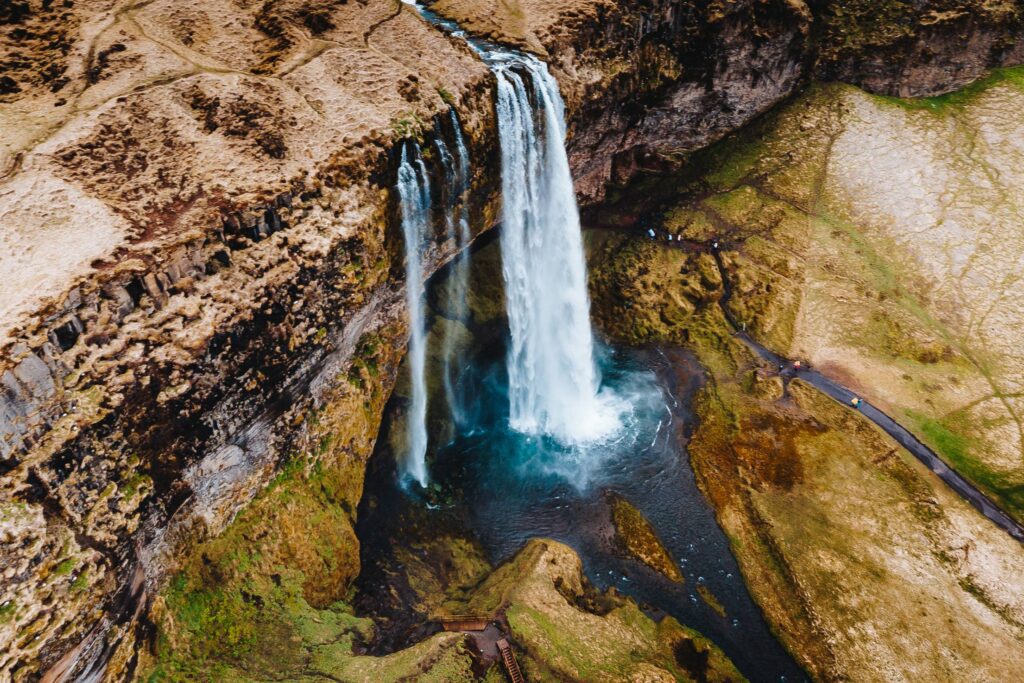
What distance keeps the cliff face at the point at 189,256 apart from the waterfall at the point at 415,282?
57 centimetres

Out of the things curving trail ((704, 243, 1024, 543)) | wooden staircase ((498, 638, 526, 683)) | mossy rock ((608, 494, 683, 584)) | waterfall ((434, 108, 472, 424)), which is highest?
waterfall ((434, 108, 472, 424))

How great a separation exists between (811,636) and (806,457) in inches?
262

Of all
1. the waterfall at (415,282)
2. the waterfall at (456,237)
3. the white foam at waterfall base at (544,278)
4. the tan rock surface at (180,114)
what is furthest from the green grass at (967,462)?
the tan rock surface at (180,114)

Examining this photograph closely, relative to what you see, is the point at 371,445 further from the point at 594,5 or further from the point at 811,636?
the point at 594,5

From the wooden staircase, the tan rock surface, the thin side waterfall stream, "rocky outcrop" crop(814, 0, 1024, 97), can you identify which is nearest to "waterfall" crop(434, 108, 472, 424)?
the thin side waterfall stream

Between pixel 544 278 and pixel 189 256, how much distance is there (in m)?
14.7

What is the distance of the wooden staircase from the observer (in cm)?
1475

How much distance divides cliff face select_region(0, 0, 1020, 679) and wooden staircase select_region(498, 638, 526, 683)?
207 inches

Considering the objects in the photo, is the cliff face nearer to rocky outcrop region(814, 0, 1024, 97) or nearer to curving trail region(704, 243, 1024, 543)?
curving trail region(704, 243, 1024, 543)

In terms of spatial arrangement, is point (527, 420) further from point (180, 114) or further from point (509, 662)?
point (180, 114)

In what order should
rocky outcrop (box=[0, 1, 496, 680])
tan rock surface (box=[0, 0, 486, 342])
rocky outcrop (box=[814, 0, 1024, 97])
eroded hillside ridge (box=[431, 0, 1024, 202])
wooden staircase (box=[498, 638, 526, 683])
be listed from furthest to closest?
rocky outcrop (box=[814, 0, 1024, 97]), eroded hillside ridge (box=[431, 0, 1024, 202]), wooden staircase (box=[498, 638, 526, 683]), tan rock surface (box=[0, 0, 486, 342]), rocky outcrop (box=[0, 1, 496, 680])

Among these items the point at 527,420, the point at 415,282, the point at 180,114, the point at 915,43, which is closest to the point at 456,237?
the point at 415,282

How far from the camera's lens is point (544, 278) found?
25484mm

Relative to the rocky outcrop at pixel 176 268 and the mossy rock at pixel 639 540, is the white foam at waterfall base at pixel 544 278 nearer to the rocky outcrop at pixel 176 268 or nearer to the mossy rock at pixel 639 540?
the rocky outcrop at pixel 176 268
